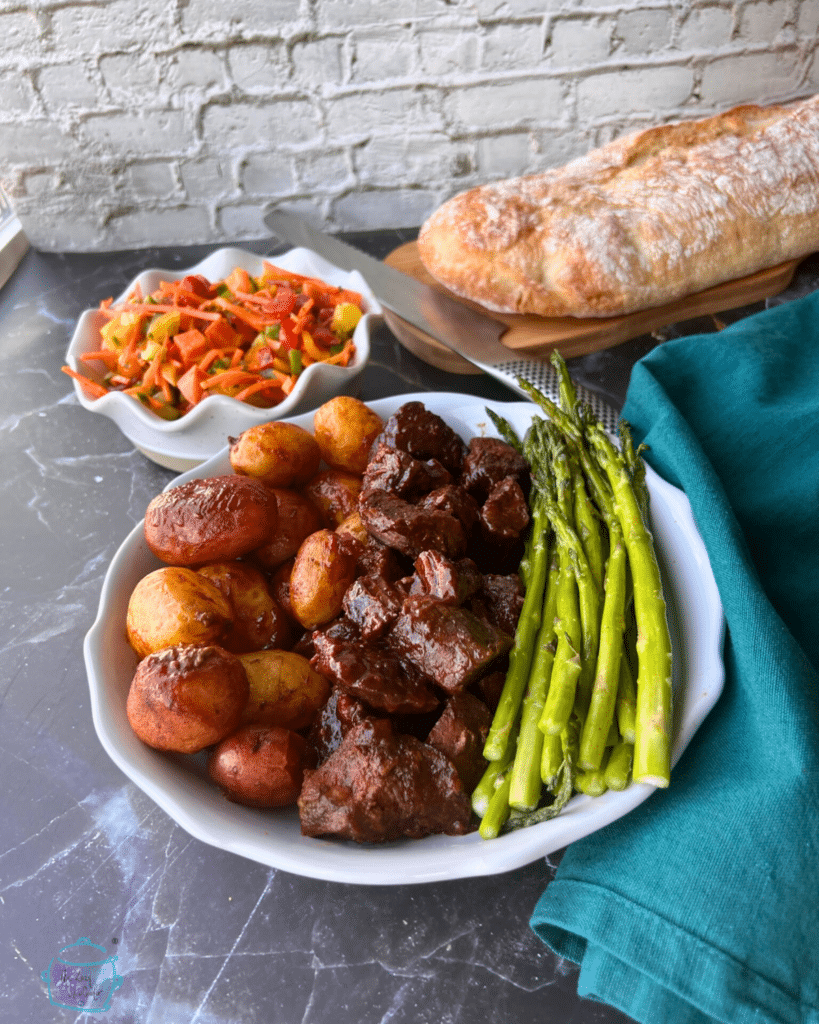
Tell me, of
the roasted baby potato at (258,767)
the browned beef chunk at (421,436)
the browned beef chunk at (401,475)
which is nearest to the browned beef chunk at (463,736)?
the roasted baby potato at (258,767)

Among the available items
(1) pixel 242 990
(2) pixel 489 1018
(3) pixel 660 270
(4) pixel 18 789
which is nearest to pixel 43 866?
(4) pixel 18 789

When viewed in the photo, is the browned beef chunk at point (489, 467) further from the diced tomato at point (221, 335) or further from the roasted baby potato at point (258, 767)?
the diced tomato at point (221, 335)

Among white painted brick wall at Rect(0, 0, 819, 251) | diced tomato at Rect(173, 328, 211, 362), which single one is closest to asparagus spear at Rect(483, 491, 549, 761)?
diced tomato at Rect(173, 328, 211, 362)

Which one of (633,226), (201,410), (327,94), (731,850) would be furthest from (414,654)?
(327,94)

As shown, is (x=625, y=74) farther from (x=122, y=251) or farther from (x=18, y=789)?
(x=18, y=789)

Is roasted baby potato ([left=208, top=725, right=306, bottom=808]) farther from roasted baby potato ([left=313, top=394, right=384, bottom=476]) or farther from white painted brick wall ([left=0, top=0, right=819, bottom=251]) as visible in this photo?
white painted brick wall ([left=0, top=0, right=819, bottom=251])

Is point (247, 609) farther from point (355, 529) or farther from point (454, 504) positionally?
point (454, 504)
